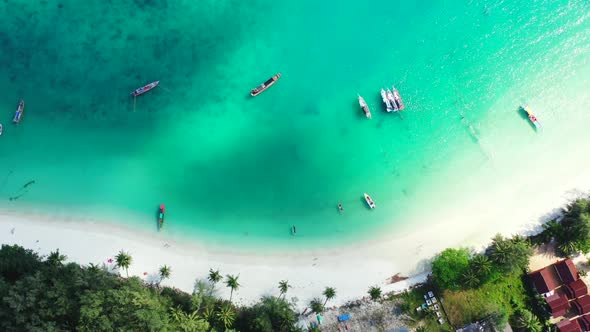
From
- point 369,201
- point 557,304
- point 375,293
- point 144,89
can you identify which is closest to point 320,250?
point 375,293

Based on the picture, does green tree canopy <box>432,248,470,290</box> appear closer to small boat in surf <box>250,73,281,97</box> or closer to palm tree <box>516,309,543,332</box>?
palm tree <box>516,309,543,332</box>

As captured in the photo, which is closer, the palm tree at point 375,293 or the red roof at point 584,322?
the red roof at point 584,322

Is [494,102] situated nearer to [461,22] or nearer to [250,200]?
[461,22]

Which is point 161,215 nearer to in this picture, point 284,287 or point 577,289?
point 284,287

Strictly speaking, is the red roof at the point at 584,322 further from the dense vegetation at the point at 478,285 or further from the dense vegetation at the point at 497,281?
the dense vegetation at the point at 478,285

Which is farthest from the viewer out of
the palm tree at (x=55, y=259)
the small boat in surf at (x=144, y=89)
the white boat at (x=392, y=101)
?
the white boat at (x=392, y=101)

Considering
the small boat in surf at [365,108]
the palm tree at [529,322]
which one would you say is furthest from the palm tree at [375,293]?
the small boat in surf at [365,108]

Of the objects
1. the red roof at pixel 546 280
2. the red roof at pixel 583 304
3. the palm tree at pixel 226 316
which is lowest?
the red roof at pixel 583 304
